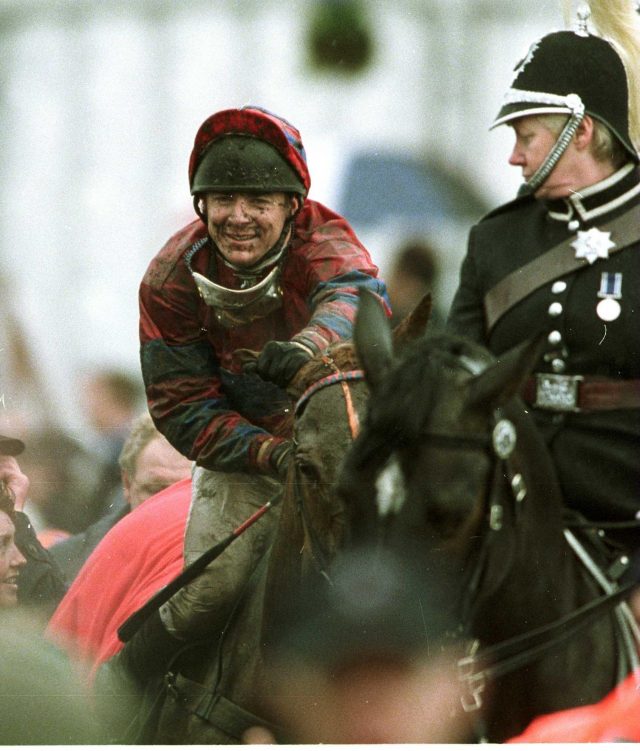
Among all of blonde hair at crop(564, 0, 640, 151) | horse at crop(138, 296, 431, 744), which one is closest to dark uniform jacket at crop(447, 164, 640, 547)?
blonde hair at crop(564, 0, 640, 151)

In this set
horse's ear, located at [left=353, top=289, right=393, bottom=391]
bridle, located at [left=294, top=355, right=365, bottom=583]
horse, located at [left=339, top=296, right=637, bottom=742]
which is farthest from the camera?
bridle, located at [left=294, top=355, right=365, bottom=583]

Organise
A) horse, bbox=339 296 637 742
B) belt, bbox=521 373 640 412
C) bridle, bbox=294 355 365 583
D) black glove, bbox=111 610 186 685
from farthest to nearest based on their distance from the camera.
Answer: black glove, bbox=111 610 186 685, belt, bbox=521 373 640 412, bridle, bbox=294 355 365 583, horse, bbox=339 296 637 742

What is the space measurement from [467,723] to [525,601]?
1.78 ft

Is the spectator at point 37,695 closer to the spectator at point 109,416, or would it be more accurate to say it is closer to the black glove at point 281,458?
the spectator at point 109,416

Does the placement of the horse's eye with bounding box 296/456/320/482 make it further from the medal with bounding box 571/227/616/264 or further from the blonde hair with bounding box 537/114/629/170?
the blonde hair with bounding box 537/114/629/170

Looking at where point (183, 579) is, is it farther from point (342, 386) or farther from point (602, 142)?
point (602, 142)

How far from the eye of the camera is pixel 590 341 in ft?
11.7

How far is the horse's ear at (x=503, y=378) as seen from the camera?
3.11 meters

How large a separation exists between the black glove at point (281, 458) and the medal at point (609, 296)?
3.27 ft

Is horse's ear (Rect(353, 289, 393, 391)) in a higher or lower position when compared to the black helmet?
lower

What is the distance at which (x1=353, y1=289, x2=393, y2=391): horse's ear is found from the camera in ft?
10.8

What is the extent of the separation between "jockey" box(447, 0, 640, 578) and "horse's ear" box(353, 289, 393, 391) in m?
0.44

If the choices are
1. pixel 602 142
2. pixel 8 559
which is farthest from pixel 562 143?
pixel 8 559

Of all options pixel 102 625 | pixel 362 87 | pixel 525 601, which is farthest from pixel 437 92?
pixel 102 625
